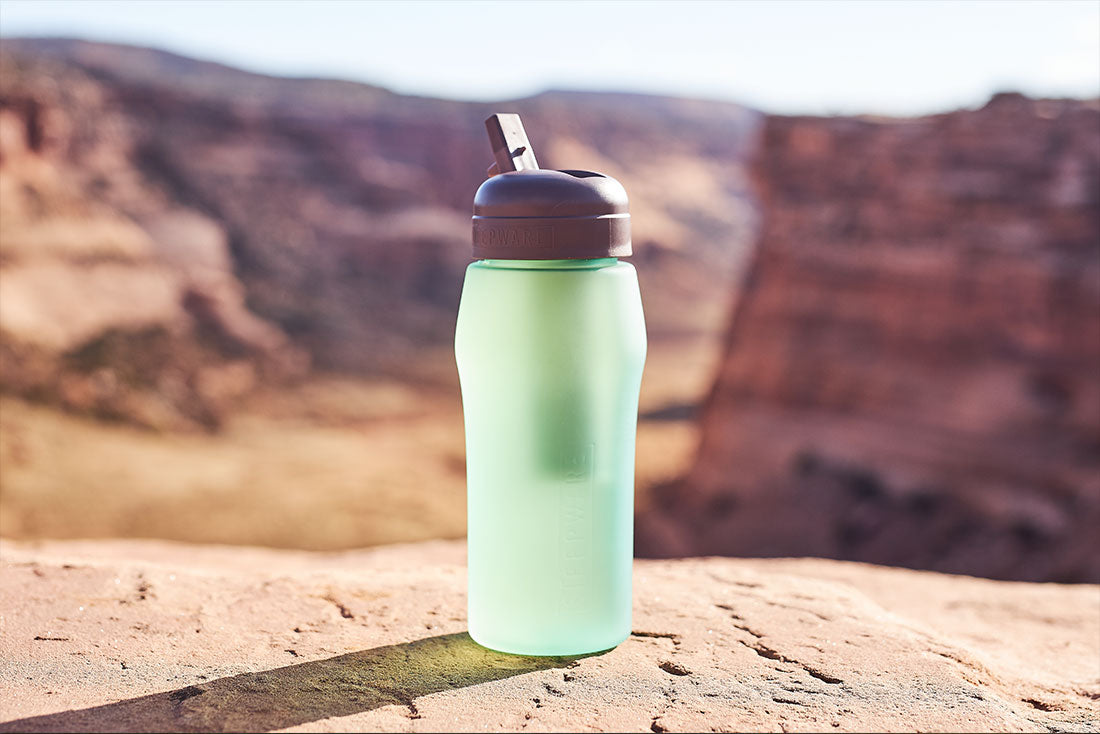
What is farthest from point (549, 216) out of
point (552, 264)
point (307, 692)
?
point (307, 692)

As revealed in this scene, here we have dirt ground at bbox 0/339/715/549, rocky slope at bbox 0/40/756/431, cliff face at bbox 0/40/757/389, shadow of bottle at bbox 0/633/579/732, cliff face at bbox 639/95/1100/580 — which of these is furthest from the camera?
cliff face at bbox 0/40/757/389

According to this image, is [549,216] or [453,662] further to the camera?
[453,662]

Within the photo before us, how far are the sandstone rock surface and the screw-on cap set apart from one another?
3.02 ft

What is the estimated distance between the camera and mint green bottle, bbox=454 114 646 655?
2135mm

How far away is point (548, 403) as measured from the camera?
2178 millimetres

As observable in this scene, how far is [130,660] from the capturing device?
2246 millimetres

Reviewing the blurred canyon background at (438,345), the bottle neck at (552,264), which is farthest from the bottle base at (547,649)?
the blurred canyon background at (438,345)

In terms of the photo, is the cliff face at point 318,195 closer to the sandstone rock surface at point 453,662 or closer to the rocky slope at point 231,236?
the rocky slope at point 231,236

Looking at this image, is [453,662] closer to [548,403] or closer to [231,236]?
[548,403]

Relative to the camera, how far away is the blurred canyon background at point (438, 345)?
9.83m

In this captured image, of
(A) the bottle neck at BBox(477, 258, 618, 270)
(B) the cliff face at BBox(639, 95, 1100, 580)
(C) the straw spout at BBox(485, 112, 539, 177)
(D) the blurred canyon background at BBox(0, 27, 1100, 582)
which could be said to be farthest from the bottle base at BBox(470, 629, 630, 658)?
(D) the blurred canyon background at BBox(0, 27, 1100, 582)

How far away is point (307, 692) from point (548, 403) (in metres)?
0.78

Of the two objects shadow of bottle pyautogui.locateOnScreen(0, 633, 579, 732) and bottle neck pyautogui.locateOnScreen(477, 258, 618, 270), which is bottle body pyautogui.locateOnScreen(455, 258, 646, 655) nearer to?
bottle neck pyautogui.locateOnScreen(477, 258, 618, 270)

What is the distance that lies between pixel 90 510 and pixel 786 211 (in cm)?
915
